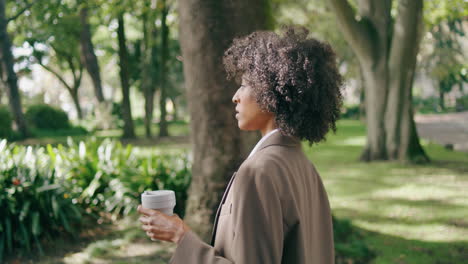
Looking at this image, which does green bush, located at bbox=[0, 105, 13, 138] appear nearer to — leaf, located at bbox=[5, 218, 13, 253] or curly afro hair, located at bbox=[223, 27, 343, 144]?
leaf, located at bbox=[5, 218, 13, 253]

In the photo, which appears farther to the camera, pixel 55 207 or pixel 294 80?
pixel 55 207

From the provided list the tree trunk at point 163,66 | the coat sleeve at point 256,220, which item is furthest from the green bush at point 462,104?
the coat sleeve at point 256,220

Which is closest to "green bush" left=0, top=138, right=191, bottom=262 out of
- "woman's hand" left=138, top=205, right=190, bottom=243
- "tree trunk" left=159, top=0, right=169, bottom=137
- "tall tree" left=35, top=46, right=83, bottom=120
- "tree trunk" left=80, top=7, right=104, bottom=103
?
"woman's hand" left=138, top=205, right=190, bottom=243

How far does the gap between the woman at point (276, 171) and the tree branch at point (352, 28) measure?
870 cm

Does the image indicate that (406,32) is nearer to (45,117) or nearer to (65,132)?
(65,132)

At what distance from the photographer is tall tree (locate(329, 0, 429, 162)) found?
35.0 feet

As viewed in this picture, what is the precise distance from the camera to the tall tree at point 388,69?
10.7 metres

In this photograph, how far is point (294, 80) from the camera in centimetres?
170

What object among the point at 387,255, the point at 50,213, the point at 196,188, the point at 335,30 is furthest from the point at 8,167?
the point at 335,30

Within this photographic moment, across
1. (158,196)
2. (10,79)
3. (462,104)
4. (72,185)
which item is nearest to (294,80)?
(158,196)

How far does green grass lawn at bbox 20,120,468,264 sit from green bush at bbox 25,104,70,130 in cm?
2017

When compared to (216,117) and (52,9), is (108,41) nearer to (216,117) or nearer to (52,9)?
(52,9)

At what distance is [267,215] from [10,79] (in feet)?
65.1

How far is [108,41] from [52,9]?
25968 mm
